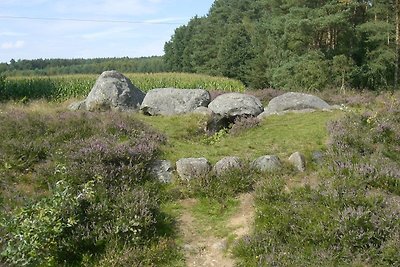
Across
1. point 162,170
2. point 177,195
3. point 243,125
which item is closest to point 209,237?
point 177,195

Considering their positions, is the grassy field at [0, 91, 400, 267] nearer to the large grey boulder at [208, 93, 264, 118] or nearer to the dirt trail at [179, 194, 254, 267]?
the dirt trail at [179, 194, 254, 267]

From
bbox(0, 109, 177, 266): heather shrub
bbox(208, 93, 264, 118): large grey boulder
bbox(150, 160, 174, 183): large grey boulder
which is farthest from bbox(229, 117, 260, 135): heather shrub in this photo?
bbox(150, 160, 174, 183): large grey boulder

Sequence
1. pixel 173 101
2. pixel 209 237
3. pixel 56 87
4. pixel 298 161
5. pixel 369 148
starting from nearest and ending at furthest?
pixel 209 237, pixel 298 161, pixel 369 148, pixel 173 101, pixel 56 87

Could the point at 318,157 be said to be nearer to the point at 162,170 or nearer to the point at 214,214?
the point at 214,214

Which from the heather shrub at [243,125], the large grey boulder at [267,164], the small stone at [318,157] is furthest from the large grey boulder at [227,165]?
the heather shrub at [243,125]

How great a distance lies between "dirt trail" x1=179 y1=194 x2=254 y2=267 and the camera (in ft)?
20.6

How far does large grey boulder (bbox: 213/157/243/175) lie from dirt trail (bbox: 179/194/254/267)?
2.08 feet

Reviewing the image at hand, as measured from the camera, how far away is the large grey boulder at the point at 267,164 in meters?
8.39

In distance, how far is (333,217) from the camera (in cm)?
627

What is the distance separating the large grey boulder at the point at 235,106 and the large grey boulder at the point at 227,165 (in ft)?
16.2

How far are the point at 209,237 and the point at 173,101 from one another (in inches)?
338

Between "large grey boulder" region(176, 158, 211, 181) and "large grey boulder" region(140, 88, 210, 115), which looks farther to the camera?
"large grey boulder" region(140, 88, 210, 115)

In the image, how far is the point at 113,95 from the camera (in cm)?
1496

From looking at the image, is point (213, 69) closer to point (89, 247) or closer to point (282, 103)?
point (282, 103)
